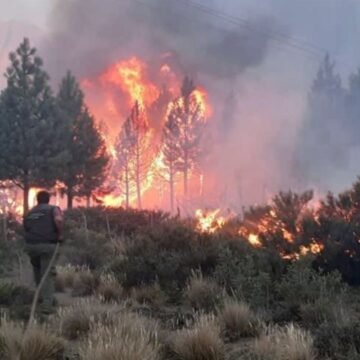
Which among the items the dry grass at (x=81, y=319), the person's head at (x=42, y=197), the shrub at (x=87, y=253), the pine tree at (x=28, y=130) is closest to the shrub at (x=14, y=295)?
the person's head at (x=42, y=197)

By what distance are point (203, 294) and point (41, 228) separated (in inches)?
107

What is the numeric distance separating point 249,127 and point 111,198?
30344 millimetres

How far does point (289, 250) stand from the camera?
1327cm

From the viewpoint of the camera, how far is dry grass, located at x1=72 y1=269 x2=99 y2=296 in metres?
11.2

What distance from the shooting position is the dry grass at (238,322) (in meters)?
7.40

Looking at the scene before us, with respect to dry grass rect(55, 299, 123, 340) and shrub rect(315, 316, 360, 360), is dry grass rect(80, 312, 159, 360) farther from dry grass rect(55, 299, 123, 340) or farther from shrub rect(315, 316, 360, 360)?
shrub rect(315, 316, 360, 360)

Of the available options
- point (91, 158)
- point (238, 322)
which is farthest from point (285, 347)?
point (91, 158)

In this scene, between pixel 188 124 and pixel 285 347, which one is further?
pixel 188 124

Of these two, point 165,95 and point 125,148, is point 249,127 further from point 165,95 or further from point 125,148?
point 125,148

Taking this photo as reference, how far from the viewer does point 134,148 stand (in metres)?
57.3

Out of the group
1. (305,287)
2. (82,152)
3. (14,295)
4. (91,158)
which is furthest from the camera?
(91,158)

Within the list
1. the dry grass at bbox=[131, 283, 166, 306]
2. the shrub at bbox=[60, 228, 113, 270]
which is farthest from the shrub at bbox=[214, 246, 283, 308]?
the shrub at bbox=[60, 228, 113, 270]

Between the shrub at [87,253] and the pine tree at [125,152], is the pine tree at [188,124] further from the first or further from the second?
the shrub at [87,253]

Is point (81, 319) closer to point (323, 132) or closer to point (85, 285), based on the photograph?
point (85, 285)
